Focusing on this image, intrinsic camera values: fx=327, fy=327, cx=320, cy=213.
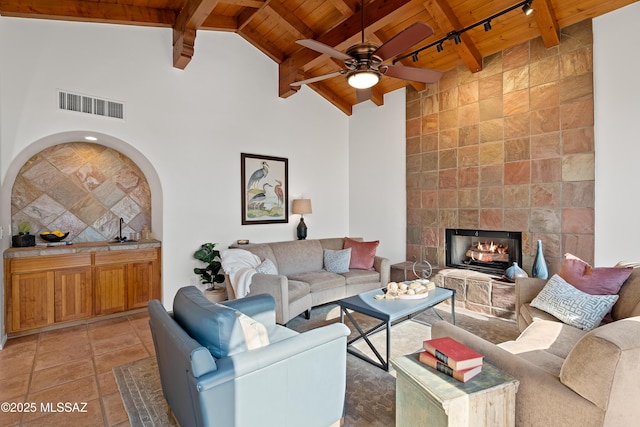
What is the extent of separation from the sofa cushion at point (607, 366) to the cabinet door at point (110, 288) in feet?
14.5

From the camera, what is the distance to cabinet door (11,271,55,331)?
134 inches

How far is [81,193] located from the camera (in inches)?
168

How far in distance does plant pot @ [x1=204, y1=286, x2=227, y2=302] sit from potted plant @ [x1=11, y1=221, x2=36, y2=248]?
2004 mm

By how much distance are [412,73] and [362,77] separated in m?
0.61

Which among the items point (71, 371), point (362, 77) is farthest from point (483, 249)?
point (71, 371)

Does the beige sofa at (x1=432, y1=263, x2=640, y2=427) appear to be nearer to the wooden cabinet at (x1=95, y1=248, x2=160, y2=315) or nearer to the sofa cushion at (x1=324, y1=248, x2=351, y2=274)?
the sofa cushion at (x1=324, y1=248, x2=351, y2=274)

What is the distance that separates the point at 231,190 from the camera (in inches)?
192

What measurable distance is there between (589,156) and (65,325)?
629cm

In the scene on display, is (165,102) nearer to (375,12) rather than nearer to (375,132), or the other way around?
(375,12)

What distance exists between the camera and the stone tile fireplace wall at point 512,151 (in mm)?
3814

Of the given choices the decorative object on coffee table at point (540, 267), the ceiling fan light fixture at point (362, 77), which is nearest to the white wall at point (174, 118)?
the ceiling fan light fixture at point (362, 77)

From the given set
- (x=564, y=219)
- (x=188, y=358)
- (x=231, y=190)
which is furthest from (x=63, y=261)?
(x=564, y=219)

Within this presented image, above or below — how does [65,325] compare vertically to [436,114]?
below

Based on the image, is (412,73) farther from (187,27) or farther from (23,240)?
(23,240)
